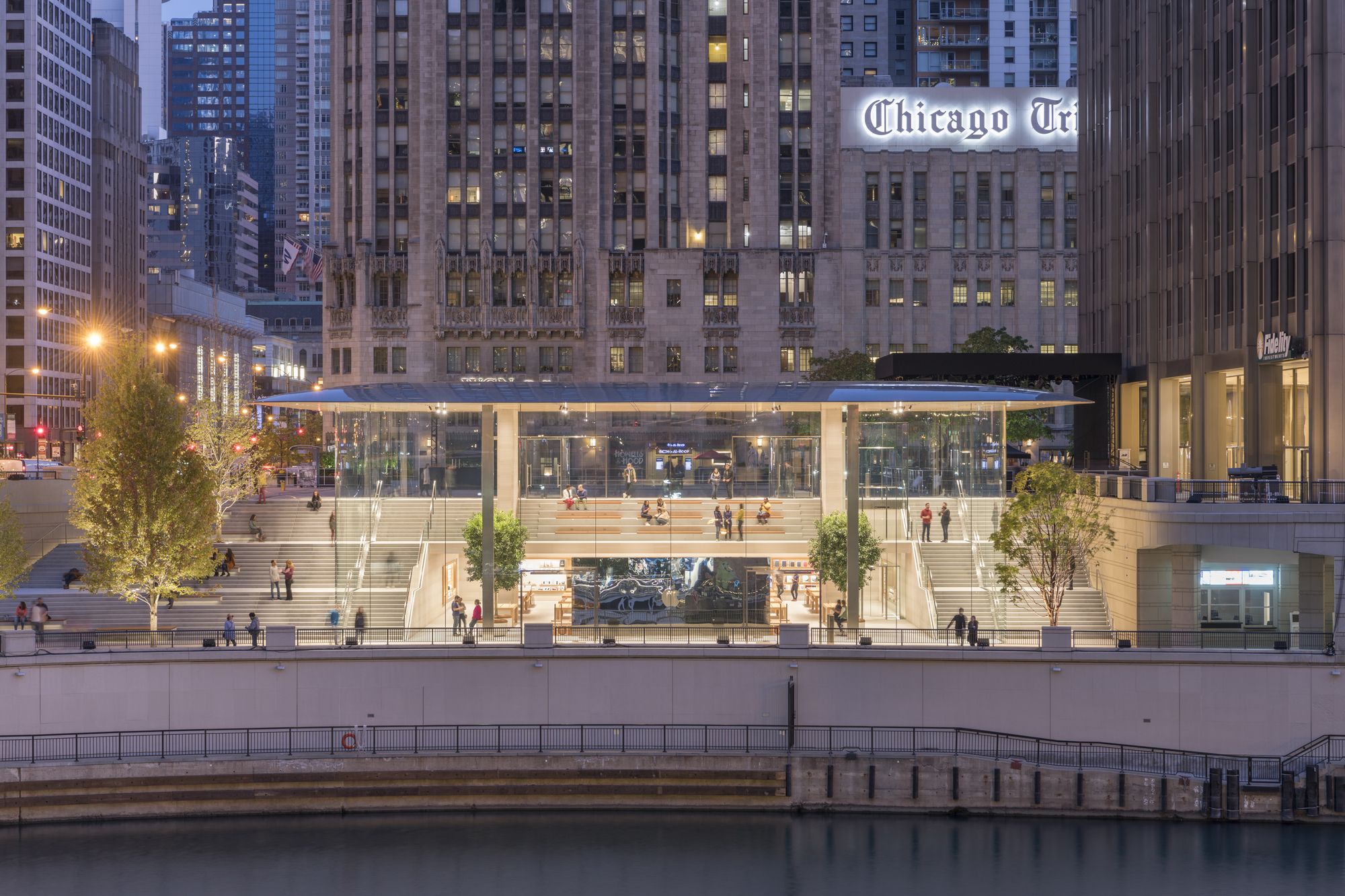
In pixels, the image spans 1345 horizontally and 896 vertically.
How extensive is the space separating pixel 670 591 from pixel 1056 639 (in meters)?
11.8

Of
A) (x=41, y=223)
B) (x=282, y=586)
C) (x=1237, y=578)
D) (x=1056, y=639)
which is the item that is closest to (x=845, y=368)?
(x=1237, y=578)

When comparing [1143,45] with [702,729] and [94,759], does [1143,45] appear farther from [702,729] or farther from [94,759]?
[94,759]

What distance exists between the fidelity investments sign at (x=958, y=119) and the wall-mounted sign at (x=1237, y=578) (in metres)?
64.6

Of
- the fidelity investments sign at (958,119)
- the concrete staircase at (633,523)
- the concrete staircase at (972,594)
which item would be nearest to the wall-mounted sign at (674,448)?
the concrete staircase at (633,523)

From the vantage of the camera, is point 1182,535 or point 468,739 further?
point 1182,535

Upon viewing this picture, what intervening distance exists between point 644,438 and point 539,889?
55.6 feet

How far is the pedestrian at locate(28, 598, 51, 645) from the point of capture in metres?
39.6

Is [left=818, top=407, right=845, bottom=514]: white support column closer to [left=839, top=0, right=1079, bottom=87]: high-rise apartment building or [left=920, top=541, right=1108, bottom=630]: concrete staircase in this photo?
[left=920, top=541, right=1108, bottom=630]: concrete staircase

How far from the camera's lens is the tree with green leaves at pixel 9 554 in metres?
45.4

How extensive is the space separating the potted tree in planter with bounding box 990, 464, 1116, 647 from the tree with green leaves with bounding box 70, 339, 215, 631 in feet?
86.2

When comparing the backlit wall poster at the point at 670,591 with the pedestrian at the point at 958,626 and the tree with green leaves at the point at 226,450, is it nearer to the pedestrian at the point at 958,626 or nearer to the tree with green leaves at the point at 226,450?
the pedestrian at the point at 958,626

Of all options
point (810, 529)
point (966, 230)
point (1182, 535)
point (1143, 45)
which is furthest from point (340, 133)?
point (1182, 535)

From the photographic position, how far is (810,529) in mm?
45938

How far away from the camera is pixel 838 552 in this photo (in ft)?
148
